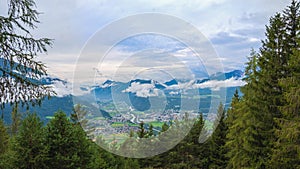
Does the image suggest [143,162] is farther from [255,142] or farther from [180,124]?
[255,142]

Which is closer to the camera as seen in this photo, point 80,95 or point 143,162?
point 80,95

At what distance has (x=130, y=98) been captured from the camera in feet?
50.7

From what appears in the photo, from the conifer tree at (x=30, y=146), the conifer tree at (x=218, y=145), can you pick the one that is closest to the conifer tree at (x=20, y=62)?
the conifer tree at (x=30, y=146)

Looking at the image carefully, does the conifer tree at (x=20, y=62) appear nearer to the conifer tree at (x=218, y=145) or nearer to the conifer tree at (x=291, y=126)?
the conifer tree at (x=291, y=126)

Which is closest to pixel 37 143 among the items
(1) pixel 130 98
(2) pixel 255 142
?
(1) pixel 130 98

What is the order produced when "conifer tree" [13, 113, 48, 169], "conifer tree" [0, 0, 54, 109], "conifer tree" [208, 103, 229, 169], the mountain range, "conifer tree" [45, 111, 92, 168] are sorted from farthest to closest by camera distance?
"conifer tree" [208, 103, 229, 169]
the mountain range
"conifer tree" [45, 111, 92, 168]
"conifer tree" [13, 113, 48, 169]
"conifer tree" [0, 0, 54, 109]

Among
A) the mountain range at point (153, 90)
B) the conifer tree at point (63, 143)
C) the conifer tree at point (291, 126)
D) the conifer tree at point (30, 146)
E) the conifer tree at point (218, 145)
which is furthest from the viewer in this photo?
the conifer tree at point (218, 145)

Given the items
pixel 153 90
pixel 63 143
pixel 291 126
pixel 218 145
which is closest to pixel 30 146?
pixel 63 143

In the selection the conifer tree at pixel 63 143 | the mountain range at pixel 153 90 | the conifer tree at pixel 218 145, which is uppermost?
the mountain range at pixel 153 90

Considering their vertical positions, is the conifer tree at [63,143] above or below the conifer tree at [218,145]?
above

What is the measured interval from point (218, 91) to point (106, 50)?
7326 millimetres

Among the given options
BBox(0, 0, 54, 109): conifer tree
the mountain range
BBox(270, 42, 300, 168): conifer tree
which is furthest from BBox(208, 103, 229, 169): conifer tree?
BBox(0, 0, 54, 109): conifer tree

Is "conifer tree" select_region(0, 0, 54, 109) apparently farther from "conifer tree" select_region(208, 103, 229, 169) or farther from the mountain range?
"conifer tree" select_region(208, 103, 229, 169)

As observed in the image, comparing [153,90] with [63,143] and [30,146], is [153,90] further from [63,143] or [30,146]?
[30,146]
